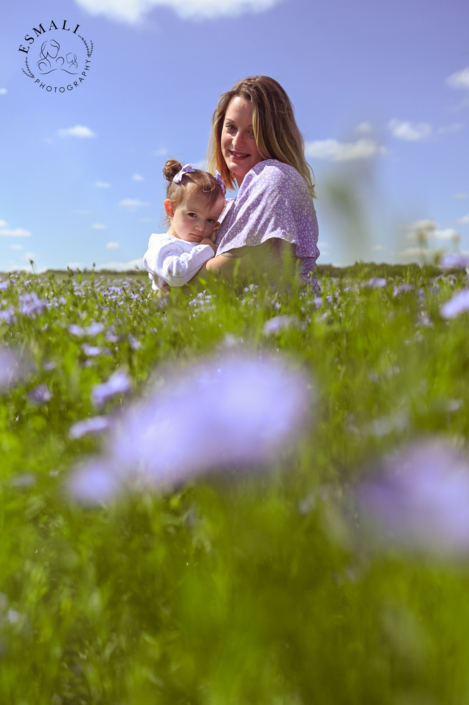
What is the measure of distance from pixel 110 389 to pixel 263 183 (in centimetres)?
308

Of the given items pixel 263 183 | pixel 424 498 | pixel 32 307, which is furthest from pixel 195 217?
pixel 424 498

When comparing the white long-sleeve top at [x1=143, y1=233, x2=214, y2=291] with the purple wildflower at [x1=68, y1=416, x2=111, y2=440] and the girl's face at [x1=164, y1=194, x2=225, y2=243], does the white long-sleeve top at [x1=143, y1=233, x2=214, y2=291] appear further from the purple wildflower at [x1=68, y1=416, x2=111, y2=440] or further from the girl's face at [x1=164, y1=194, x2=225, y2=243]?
the purple wildflower at [x1=68, y1=416, x2=111, y2=440]

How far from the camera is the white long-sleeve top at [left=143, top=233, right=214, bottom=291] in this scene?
174 inches

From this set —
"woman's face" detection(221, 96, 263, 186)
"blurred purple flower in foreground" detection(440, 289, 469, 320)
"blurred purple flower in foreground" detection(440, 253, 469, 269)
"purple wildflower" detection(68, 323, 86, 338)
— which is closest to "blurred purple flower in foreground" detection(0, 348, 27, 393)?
"purple wildflower" detection(68, 323, 86, 338)

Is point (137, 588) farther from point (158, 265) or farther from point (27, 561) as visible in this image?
point (158, 265)

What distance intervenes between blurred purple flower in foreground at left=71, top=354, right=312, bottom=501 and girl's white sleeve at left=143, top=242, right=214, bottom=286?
281 cm

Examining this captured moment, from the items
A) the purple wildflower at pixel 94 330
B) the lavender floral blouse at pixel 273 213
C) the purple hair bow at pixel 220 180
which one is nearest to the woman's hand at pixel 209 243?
the lavender floral blouse at pixel 273 213

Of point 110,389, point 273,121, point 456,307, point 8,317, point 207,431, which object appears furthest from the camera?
point 273,121

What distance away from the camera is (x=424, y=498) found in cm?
105

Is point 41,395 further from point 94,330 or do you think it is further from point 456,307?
point 456,307

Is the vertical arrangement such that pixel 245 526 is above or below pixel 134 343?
below

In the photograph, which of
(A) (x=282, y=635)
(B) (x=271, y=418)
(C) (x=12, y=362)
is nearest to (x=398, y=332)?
(B) (x=271, y=418)

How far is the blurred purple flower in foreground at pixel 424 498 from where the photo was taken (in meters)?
0.95

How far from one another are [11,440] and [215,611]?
0.80 metres
